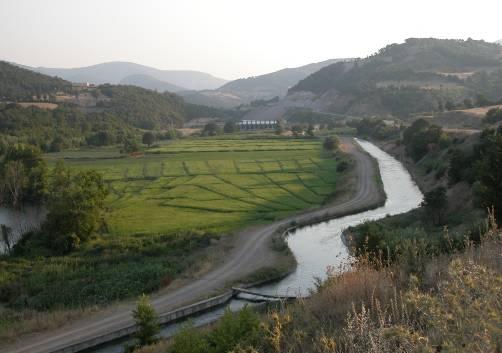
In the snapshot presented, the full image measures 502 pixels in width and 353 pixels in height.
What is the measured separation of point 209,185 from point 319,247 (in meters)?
28.9

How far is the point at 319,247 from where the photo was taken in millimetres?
42094

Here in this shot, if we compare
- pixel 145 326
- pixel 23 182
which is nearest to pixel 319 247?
pixel 145 326

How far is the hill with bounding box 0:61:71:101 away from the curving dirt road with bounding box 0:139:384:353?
5727 inches

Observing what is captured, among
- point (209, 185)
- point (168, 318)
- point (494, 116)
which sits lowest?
point (168, 318)

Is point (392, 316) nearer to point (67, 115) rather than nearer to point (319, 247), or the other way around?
point (319, 247)

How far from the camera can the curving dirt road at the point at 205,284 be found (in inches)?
1035

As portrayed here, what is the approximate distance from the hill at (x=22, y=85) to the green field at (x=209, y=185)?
267ft

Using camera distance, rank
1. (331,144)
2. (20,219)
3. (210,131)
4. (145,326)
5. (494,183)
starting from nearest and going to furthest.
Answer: (145,326) < (494,183) < (20,219) < (331,144) < (210,131)

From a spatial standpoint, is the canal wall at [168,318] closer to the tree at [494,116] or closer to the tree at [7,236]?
the tree at [7,236]

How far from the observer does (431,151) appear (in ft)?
258

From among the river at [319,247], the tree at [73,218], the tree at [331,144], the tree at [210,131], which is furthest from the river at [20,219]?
the tree at [210,131]

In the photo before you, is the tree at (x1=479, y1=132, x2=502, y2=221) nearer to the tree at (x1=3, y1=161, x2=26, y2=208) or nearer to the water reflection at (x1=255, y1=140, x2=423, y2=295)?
the water reflection at (x1=255, y1=140, x2=423, y2=295)

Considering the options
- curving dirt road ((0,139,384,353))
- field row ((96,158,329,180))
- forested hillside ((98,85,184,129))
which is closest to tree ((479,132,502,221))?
curving dirt road ((0,139,384,353))

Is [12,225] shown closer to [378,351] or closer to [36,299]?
[36,299]
